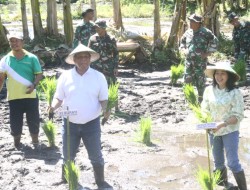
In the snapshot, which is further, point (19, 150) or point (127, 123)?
point (127, 123)

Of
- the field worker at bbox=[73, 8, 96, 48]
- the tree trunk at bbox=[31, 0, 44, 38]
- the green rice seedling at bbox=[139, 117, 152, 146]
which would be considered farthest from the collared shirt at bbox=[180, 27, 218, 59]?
the tree trunk at bbox=[31, 0, 44, 38]

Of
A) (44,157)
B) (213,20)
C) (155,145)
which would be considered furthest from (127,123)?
(213,20)

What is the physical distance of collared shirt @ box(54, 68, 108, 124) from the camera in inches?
186

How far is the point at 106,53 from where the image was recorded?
7.91 meters

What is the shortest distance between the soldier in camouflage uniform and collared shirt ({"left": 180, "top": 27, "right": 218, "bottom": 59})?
1283mm

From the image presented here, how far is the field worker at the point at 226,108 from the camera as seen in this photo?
4.47m

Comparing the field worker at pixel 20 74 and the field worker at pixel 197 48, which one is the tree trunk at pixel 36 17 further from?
the field worker at pixel 20 74

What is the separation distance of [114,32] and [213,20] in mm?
3260

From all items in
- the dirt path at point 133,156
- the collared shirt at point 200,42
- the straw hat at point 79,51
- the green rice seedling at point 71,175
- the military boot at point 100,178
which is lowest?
the dirt path at point 133,156

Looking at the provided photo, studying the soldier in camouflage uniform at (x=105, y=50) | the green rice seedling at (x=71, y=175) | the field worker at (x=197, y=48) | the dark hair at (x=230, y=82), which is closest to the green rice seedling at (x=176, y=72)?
the field worker at (x=197, y=48)

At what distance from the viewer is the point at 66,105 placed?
189 inches

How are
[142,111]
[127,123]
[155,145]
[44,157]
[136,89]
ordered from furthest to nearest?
[136,89] → [142,111] → [127,123] → [155,145] → [44,157]

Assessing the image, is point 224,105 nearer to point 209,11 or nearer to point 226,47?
point 209,11

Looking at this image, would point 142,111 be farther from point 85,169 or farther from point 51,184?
point 51,184
